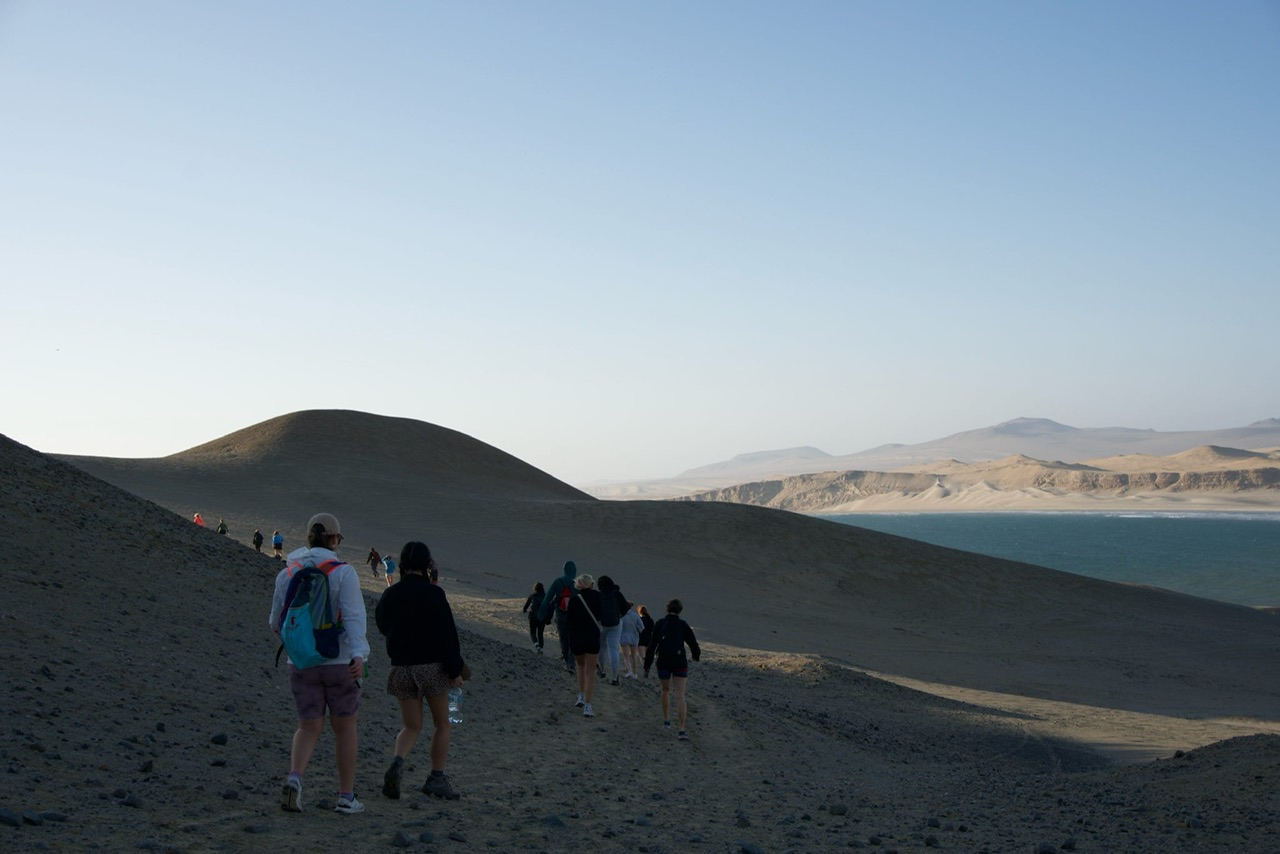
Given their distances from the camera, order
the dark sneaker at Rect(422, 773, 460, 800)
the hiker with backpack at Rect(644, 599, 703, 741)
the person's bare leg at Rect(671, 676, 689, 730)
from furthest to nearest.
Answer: the hiker with backpack at Rect(644, 599, 703, 741) → the person's bare leg at Rect(671, 676, 689, 730) → the dark sneaker at Rect(422, 773, 460, 800)

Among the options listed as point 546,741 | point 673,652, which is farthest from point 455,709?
point 673,652

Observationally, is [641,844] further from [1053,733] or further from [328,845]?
[1053,733]

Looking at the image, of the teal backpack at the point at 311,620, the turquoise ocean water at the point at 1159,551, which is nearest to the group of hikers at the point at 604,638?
the teal backpack at the point at 311,620

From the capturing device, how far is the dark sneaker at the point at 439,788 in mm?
6953

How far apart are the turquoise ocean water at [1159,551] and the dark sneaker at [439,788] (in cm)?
5544

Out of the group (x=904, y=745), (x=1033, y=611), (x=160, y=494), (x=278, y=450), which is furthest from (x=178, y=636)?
(x=278, y=450)

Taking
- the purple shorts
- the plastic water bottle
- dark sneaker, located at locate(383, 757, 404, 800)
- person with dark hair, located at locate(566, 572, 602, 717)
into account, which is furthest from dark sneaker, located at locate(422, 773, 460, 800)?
person with dark hair, located at locate(566, 572, 602, 717)

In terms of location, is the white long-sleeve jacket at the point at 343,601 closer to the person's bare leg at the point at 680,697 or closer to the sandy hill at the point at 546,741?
the sandy hill at the point at 546,741

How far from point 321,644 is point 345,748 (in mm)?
672

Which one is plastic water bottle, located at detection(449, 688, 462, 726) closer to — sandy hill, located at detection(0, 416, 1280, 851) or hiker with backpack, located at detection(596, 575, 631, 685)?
sandy hill, located at detection(0, 416, 1280, 851)

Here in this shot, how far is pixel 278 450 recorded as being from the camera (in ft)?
187

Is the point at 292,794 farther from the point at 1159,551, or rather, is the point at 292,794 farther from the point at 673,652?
the point at 1159,551

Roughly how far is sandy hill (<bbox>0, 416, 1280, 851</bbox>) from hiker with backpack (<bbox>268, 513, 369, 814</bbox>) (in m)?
0.33

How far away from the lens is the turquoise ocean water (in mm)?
62062
